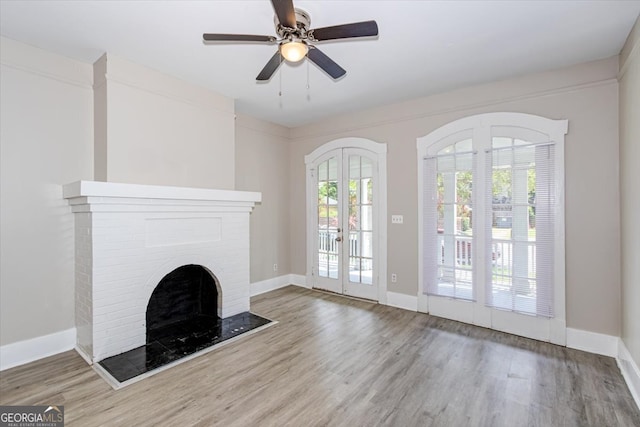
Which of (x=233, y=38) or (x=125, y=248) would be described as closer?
(x=233, y=38)

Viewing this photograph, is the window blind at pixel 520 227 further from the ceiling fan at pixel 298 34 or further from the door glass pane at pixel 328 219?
the ceiling fan at pixel 298 34

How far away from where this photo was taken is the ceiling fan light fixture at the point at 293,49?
6.73ft

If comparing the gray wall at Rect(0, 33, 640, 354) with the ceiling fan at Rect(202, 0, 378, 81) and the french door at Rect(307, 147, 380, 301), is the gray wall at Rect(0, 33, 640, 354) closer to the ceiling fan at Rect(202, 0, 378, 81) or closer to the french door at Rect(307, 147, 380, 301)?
the french door at Rect(307, 147, 380, 301)

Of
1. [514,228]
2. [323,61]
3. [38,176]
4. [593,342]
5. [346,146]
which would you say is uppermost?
[323,61]

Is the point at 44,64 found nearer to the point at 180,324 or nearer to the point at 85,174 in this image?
the point at 85,174

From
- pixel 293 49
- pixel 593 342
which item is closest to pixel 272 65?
pixel 293 49

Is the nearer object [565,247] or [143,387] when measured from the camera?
[143,387]

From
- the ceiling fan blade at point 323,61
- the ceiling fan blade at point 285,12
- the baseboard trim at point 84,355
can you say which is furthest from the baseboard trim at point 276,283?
the ceiling fan blade at point 285,12

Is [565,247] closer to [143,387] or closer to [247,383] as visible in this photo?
[247,383]

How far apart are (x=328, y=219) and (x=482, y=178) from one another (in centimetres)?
239

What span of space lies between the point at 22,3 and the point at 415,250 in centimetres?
449

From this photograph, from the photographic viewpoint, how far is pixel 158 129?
329 centimetres

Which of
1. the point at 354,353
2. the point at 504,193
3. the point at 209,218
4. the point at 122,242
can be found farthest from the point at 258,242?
the point at 504,193

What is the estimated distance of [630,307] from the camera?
2508mm
